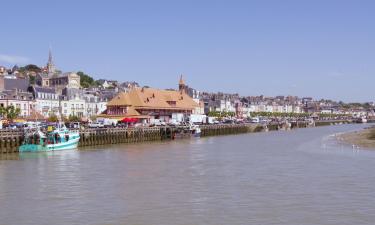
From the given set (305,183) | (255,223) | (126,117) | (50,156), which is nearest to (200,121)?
(126,117)

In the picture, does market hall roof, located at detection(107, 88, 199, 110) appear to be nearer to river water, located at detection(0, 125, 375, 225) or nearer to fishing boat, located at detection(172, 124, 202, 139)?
fishing boat, located at detection(172, 124, 202, 139)

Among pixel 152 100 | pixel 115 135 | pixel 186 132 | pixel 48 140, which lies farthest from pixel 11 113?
pixel 48 140

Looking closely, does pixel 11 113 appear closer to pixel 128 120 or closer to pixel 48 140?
pixel 128 120

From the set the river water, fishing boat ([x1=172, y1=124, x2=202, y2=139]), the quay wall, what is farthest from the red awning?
the river water

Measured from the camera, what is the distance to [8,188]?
96.6 ft

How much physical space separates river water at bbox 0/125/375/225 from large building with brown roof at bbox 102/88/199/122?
171ft

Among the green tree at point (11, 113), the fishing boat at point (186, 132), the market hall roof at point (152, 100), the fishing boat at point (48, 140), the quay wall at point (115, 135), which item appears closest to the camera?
the fishing boat at point (48, 140)

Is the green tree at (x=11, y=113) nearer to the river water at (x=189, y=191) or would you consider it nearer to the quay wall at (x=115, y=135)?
the quay wall at (x=115, y=135)

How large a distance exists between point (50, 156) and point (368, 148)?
29.3m

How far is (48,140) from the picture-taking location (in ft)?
180

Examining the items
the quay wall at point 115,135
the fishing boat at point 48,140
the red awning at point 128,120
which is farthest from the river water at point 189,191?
the red awning at point 128,120

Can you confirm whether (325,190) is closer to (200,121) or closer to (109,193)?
(109,193)

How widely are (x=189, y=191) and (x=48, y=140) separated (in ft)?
100

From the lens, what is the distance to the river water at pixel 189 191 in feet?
72.8
